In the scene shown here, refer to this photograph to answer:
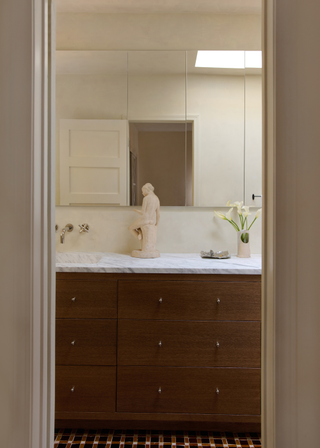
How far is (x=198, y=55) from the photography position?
80.0 inches

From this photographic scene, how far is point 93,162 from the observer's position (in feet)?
6.73

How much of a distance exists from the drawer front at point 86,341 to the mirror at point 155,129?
0.84 metres

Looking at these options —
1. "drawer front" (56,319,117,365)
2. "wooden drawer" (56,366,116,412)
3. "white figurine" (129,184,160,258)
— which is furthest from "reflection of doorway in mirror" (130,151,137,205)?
"wooden drawer" (56,366,116,412)

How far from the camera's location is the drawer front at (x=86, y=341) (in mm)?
1541

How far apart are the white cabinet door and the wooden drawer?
3.41 ft

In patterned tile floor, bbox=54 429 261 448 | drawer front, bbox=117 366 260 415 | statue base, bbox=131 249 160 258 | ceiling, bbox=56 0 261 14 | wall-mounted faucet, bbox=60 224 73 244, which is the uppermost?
ceiling, bbox=56 0 261 14

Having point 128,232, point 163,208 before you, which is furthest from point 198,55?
point 128,232

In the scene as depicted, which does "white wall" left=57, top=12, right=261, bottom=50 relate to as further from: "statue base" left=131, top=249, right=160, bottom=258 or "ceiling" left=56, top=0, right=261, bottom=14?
"statue base" left=131, top=249, right=160, bottom=258

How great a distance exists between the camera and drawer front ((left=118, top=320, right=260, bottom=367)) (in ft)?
5.02

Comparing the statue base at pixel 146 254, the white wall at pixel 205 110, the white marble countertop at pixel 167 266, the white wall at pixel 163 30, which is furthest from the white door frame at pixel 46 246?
the white wall at pixel 163 30

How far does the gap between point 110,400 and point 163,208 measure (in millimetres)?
1183

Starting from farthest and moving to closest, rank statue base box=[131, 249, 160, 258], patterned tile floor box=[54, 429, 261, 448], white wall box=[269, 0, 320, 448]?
statue base box=[131, 249, 160, 258] < patterned tile floor box=[54, 429, 261, 448] < white wall box=[269, 0, 320, 448]

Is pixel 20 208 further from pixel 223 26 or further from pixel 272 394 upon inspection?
pixel 223 26

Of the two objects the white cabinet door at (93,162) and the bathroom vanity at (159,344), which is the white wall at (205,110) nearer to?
the white cabinet door at (93,162)
